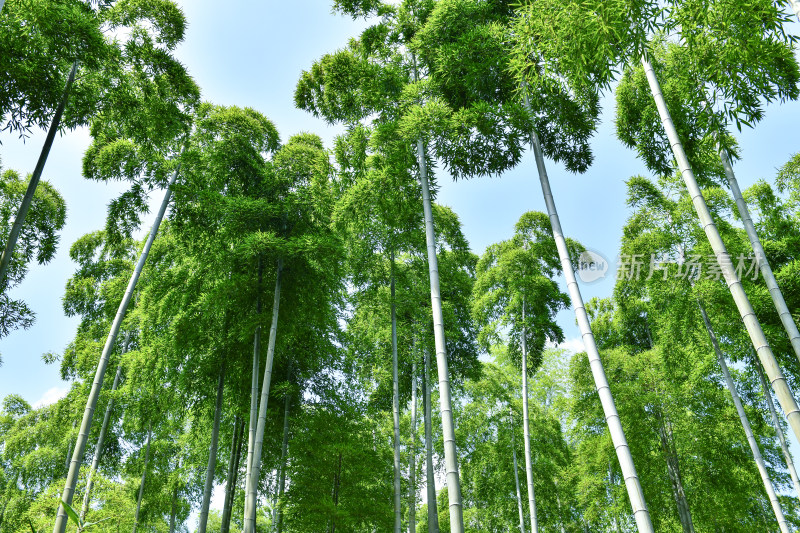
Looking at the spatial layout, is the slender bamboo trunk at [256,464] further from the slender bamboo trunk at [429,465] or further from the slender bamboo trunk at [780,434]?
the slender bamboo trunk at [780,434]

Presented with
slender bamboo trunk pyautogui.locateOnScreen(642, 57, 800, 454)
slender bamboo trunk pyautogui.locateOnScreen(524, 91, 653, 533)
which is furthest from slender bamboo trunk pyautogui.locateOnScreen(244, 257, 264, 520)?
slender bamboo trunk pyautogui.locateOnScreen(642, 57, 800, 454)

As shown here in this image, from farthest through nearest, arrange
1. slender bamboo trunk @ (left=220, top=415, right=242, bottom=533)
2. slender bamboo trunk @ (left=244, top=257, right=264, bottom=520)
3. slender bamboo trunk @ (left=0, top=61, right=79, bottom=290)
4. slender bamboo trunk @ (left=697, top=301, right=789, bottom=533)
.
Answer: slender bamboo trunk @ (left=220, top=415, right=242, bottom=533) → slender bamboo trunk @ (left=244, top=257, right=264, bottom=520) → slender bamboo trunk @ (left=697, top=301, right=789, bottom=533) → slender bamboo trunk @ (left=0, top=61, right=79, bottom=290)

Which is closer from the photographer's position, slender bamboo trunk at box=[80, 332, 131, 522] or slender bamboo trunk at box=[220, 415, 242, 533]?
slender bamboo trunk at box=[80, 332, 131, 522]

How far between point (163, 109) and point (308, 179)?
7.60ft

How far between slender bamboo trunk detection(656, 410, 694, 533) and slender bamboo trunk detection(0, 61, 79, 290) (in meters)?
9.73

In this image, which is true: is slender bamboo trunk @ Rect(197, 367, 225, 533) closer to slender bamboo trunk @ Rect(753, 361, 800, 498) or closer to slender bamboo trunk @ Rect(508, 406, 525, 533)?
slender bamboo trunk @ Rect(508, 406, 525, 533)

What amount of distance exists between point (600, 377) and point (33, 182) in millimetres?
5092

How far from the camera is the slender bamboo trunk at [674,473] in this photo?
8.34m

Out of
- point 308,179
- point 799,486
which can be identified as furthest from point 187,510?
point 799,486

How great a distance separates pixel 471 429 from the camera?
1145cm

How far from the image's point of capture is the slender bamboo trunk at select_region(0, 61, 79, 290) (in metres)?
4.38

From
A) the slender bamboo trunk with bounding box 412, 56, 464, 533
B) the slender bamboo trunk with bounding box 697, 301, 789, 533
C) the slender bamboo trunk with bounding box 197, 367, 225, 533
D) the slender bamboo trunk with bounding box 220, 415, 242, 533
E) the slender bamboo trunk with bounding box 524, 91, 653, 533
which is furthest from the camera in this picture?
the slender bamboo trunk with bounding box 220, 415, 242, 533

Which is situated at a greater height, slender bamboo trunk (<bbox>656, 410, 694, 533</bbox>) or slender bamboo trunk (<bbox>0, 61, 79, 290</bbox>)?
slender bamboo trunk (<bbox>0, 61, 79, 290</bbox>)

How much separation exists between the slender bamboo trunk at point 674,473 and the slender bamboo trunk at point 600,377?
6079mm
